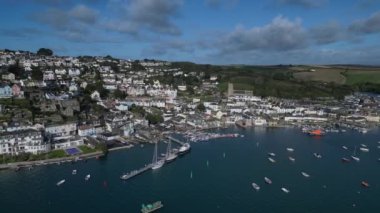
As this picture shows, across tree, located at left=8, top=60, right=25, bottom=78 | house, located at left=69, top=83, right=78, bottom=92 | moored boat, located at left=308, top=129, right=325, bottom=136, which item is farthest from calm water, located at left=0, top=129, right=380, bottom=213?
tree, located at left=8, top=60, right=25, bottom=78

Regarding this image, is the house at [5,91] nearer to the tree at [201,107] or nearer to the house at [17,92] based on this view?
the house at [17,92]

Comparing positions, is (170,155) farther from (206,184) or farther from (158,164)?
(206,184)

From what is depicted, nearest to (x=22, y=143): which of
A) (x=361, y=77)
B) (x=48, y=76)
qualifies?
(x=48, y=76)

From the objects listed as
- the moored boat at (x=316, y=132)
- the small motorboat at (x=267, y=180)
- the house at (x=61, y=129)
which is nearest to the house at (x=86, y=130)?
the house at (x=61, y=129)

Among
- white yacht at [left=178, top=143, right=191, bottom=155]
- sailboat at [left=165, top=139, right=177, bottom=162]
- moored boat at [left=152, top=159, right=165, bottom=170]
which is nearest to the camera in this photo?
moored boat at [left=152, top=159, right=165, bottom=170]

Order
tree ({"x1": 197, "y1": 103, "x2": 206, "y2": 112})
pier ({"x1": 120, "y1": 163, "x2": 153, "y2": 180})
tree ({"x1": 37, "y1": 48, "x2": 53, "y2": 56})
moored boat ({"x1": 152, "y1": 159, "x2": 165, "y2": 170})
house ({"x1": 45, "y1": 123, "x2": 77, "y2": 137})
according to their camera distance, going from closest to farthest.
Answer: pier ({"x1": 120, "y1": 163, "x2": 153, "y2": 180})
moored boat ({"x1": 152, "y1": 159, "x2": 165, "y2": 170})
house ({"x1": 45, "y1": 123, "x2": 77, "y2": 137})
tree ({"x1": 197, "y1": 103, "x2": 206, "y2": 112})
tree ({"x1": 37, "y1": 48, "x2": 53, "y2": 56})

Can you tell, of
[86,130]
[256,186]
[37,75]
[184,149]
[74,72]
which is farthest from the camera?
[74,72]

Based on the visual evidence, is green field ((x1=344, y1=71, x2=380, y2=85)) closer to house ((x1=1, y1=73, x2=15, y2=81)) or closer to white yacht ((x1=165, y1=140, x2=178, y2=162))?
white yacht ((x1=165, y1=140, x2=178, y2=162))

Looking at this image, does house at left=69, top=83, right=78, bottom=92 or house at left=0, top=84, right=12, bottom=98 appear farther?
house at left=69, top=83, right=78, bottom=92
